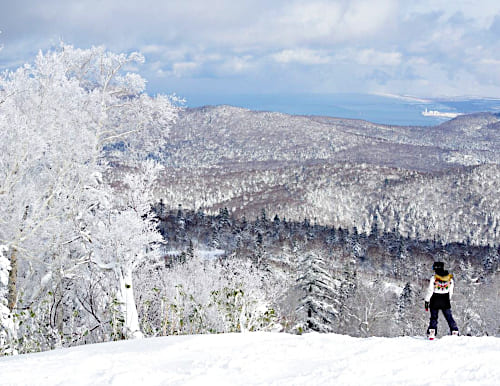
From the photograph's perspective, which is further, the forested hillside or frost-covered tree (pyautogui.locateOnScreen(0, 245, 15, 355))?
the forested hillside

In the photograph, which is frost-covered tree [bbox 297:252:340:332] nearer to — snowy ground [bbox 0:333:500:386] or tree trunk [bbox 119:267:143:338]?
tree trunk [bbox 119:267:143:338]

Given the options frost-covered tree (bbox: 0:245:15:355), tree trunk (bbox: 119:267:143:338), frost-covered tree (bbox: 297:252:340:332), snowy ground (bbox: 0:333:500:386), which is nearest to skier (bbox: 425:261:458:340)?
snowy ground (bbox: 0:333:500:386)

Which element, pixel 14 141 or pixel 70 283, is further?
pixel 70 283

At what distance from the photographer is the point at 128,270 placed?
400 inches

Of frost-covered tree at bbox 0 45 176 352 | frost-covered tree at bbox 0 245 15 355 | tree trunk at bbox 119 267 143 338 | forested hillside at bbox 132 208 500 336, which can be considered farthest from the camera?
forested hillside at bbox 132 208 500 336

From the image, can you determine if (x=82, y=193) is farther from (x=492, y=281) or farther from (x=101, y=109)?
(x=492, y=281)

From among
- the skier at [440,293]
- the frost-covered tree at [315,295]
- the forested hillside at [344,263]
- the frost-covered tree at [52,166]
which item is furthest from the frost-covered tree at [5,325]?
the frost-covered tree at [315,295]

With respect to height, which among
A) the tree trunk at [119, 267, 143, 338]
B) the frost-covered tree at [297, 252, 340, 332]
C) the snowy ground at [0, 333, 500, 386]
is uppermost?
the snowy ground at [0, 333, 500, 386]

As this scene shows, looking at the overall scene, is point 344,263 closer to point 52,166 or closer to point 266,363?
point 52,166

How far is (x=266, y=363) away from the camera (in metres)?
5.32

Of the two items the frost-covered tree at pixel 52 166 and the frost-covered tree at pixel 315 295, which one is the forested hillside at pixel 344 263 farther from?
the frost-covered tree at pixel 52 166

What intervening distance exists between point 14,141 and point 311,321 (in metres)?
26.8

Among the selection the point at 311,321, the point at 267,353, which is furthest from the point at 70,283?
the point at 311,321

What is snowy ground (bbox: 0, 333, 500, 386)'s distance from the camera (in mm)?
4688
